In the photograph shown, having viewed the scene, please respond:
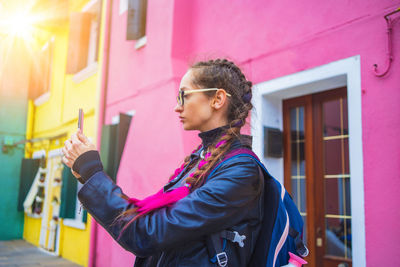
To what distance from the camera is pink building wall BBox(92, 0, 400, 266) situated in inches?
119

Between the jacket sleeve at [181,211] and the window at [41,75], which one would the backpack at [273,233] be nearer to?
the jacket sleeve at [181,211]

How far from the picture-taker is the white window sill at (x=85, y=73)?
8.20 meters

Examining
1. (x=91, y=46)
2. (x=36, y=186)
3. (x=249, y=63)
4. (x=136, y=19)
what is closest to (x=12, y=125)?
(x=36, y=186)

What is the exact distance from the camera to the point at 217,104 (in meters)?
1.72

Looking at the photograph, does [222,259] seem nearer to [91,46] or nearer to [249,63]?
[249,63]

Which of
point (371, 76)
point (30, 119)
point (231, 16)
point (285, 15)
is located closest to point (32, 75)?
point (30, 119)

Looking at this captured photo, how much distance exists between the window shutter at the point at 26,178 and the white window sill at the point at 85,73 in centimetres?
392

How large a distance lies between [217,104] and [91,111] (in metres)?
6.95

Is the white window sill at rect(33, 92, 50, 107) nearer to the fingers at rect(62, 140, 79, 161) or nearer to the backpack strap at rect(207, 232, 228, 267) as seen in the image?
the fingers at rect(62, 140, 79, 161)

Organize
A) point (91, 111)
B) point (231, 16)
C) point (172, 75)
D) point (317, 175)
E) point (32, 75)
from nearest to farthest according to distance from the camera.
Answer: point (317, 175)
point (231, 16)
point (172, 75)
point (91, 111)
point (32, 75)

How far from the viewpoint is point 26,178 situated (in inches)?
466

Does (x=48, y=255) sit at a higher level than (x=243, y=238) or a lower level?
lower

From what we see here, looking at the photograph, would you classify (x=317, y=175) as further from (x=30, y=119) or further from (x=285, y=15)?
(x=30, y=119)

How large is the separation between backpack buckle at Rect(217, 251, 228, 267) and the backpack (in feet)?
0.09
